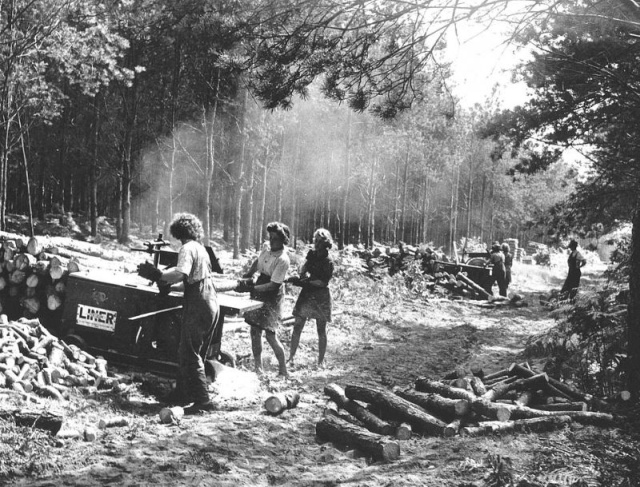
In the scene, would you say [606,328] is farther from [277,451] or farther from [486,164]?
[486,164]

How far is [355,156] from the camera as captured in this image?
117 feet

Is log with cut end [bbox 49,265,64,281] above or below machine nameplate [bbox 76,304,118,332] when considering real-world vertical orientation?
above

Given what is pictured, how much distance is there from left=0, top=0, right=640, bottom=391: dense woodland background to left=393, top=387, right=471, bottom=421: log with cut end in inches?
83.9

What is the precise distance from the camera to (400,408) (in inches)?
213

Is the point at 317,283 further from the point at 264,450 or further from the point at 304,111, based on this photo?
the point at 304,111

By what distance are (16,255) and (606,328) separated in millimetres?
7734

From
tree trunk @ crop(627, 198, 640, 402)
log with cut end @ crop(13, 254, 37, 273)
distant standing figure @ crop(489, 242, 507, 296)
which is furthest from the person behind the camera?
distant standing figure @ crop(489, 242, 507, 296)

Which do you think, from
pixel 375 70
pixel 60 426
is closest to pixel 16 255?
pixel 60 426

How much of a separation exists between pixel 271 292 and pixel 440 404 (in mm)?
2527

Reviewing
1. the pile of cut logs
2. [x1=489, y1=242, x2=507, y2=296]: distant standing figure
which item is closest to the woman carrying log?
the pile of cut logs

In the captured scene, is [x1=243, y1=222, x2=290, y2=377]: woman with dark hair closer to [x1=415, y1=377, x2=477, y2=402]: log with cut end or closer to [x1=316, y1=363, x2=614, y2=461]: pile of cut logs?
[x1=316, y1=363, x2=614, y2=461]: pile of cut logs

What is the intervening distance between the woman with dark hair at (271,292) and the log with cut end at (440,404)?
1.92 m

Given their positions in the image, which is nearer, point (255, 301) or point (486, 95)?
point (255, 301)

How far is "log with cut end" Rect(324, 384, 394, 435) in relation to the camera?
5.18 m
